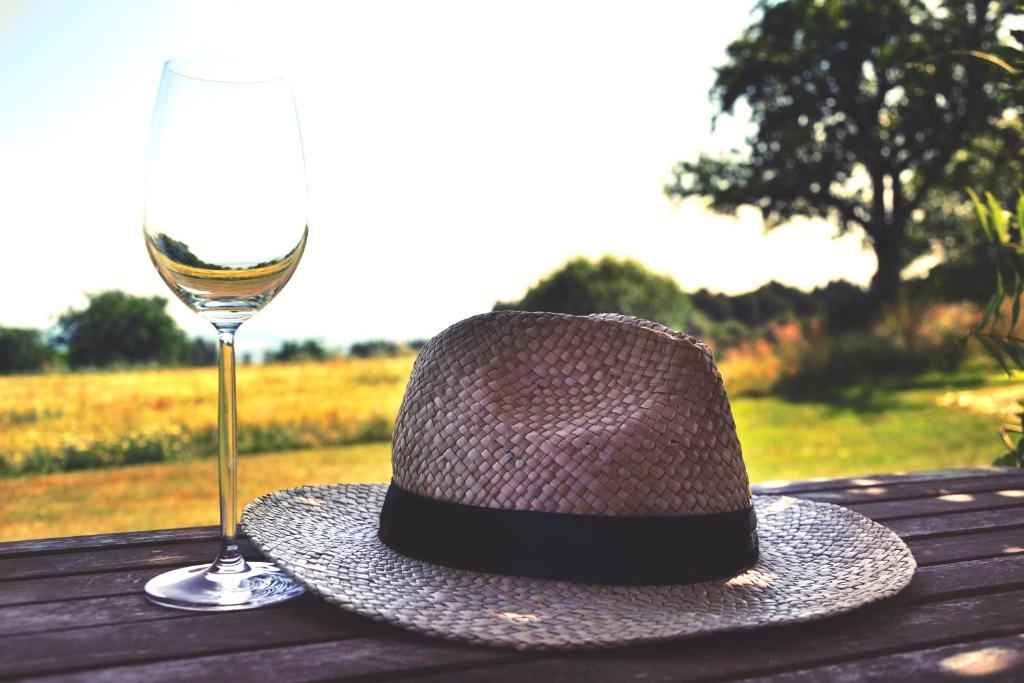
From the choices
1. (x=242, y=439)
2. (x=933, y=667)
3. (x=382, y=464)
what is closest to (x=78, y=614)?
(x=933, y=667)

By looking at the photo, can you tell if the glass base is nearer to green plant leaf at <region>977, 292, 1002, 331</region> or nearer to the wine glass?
the wine glass

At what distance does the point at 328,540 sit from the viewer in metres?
1.26

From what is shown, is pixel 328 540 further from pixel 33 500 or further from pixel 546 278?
pixel 546 278

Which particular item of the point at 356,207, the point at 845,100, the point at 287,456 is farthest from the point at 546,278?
the point at 845,100

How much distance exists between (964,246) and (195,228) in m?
15.4

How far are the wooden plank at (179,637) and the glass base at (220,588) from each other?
20 mm

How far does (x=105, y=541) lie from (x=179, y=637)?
1.53 ft

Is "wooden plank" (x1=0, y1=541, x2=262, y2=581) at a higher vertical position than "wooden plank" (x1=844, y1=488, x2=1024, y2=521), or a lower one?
higher

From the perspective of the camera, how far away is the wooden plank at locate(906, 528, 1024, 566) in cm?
134

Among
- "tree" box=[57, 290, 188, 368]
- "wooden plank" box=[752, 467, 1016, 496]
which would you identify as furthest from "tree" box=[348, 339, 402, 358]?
"wooden plank" box=[752, 467, 1016, 496]

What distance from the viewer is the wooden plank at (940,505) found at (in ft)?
5.39

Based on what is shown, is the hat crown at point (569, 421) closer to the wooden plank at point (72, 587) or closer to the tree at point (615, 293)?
the wooden plank at point (72, 587)

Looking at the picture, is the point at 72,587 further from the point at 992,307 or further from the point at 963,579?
the point at 992,307

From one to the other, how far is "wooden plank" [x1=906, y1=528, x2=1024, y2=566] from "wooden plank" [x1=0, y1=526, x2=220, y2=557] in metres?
1.00
